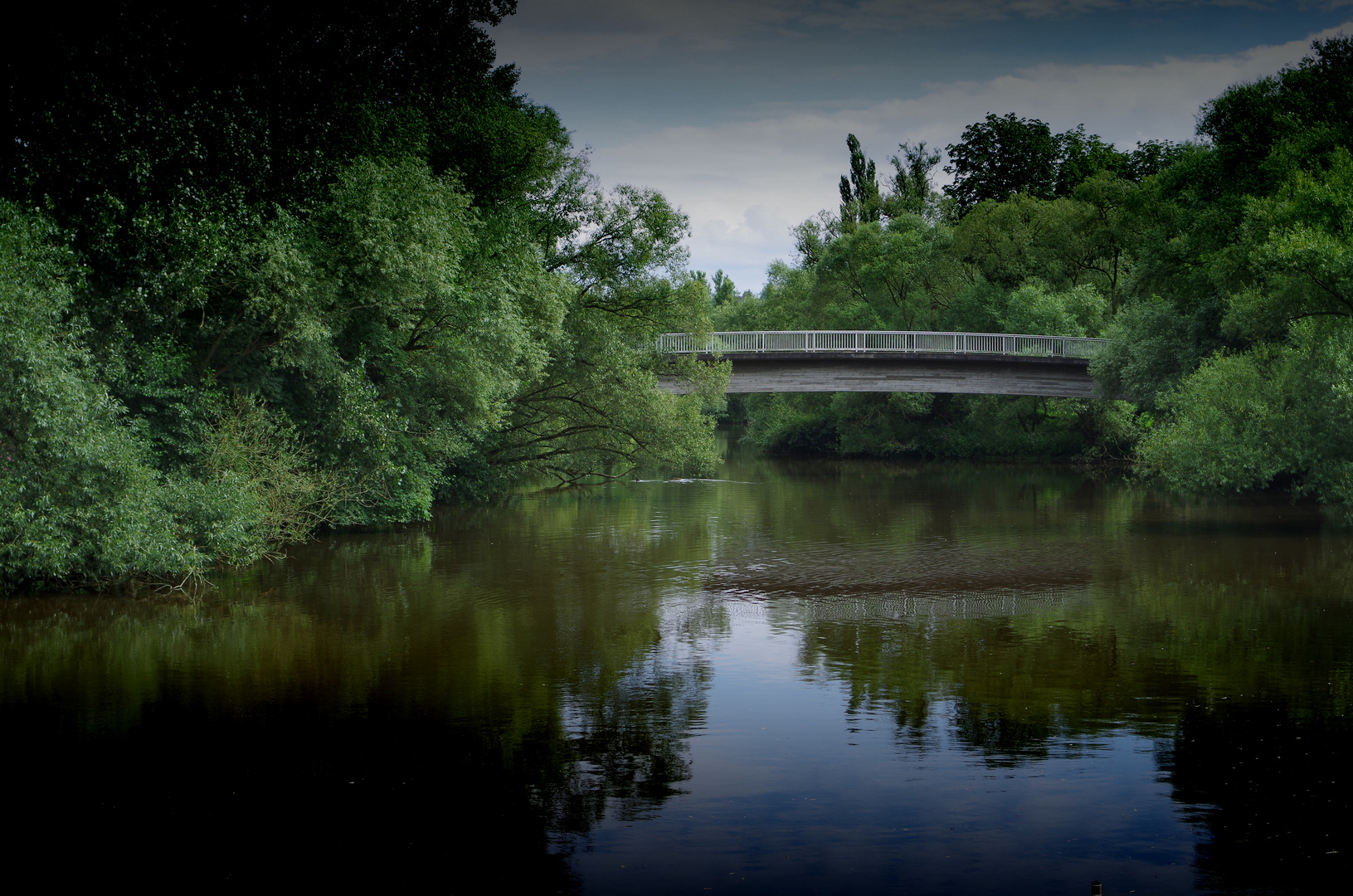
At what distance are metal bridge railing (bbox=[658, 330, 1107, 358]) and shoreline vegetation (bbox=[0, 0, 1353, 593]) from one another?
4.88m

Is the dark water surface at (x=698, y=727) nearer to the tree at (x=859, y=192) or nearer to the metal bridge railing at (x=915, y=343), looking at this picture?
the metal bridge railing at (x=915, y=343)

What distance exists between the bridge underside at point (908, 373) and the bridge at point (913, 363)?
0.13ft

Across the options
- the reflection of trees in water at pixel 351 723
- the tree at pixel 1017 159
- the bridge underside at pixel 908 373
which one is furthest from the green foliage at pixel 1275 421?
Result: the tree at pixel 1017 159

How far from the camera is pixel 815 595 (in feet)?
68.5

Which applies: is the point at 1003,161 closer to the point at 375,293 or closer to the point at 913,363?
the point at 913,363

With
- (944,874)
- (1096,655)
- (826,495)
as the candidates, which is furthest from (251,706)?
(826,495)

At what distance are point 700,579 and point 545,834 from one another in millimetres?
13652

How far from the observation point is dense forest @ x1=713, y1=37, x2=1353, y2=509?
27922 mm

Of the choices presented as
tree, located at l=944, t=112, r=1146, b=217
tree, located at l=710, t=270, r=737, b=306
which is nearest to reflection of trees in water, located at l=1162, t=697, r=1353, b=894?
tree, located at l=944, t=112, r=1146, b=217

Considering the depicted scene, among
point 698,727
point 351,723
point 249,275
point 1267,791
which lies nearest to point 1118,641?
point 1267,791

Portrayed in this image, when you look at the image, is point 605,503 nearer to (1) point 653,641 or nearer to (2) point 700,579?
(2) point 700,579

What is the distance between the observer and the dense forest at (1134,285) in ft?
91.6

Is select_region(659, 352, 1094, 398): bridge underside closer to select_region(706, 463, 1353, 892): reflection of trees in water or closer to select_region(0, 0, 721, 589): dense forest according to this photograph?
select_region(706, 463, 1353, 892): reflection of trees in water

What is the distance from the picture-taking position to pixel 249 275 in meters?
21.6
